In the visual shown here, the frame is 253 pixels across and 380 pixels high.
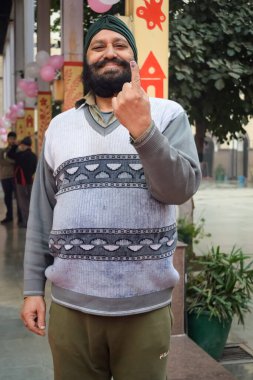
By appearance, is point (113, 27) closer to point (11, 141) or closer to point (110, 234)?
point (110, 234)

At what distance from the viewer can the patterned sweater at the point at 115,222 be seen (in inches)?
66.7

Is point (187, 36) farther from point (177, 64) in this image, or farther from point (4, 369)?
point (4, 369)

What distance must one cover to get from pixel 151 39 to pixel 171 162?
2780 millimetres

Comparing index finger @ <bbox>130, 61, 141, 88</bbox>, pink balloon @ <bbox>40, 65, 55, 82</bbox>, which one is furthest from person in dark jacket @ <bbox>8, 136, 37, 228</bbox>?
index finger @ <bbox>130, 61, 141, 88</bbox>

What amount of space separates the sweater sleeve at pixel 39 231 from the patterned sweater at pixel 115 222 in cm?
15

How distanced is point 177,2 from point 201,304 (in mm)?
3464

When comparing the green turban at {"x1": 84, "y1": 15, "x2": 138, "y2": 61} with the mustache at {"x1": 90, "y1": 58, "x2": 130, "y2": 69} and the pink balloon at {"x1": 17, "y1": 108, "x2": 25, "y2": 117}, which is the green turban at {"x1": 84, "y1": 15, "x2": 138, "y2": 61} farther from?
the pink balloon at {"x1": 17, "y1": 108, "x2": 25, "y2": 117}

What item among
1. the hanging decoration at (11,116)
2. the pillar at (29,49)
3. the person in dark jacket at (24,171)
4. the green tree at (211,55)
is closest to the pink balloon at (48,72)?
the green tree at (211,55)

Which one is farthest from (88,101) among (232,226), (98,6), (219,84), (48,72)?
(232,226)

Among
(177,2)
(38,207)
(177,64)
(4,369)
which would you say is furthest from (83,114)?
(177,2)

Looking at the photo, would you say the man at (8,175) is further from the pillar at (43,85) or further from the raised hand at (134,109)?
the raised hand at (134,109)

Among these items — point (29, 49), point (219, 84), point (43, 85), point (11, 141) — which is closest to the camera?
point (219, 84)

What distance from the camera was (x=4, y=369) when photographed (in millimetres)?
3787

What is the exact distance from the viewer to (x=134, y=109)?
59.6 inches
